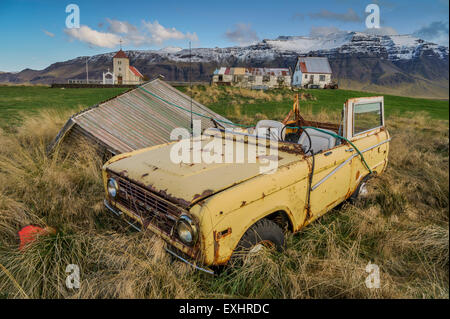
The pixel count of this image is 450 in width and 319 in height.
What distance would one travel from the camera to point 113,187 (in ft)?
9.30

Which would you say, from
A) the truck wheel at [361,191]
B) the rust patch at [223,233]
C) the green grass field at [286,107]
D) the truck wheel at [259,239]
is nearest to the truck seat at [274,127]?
the truck wheel at [361,191]

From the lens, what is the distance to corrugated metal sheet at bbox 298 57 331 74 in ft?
191

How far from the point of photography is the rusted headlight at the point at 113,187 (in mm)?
2791

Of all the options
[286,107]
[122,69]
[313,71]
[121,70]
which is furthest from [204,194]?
[313,71]

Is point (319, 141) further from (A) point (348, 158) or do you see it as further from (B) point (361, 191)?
(B) point (361, 191)

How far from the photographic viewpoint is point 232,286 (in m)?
2.16

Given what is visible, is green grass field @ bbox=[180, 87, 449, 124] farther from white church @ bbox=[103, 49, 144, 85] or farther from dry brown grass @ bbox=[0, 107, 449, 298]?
white church @ bbox=[103, 49, 144, 85]

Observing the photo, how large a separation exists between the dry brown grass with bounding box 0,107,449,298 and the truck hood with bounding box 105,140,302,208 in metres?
0.55

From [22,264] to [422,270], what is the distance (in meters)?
3.76

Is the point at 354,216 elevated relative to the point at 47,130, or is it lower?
lower

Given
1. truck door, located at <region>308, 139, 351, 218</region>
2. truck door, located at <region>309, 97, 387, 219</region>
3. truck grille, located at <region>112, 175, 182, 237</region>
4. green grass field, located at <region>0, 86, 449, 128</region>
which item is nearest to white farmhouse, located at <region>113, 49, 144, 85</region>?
green grass field, located at <region>0, 86, 449, 128</region>
